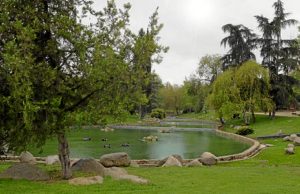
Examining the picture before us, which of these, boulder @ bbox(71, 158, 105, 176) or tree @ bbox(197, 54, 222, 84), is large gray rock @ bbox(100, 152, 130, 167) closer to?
boulder @ bbox(71, 158, 105, 176)

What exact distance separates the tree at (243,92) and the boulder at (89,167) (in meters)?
40.3

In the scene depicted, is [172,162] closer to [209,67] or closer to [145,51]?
[145,51]

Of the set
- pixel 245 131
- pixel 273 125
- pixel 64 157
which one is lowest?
pixel 245 131

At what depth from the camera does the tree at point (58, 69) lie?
40.1 ft

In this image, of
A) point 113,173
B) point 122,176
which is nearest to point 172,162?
point 113,173

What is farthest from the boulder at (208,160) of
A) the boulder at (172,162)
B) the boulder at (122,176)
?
the boulder at (122,176)

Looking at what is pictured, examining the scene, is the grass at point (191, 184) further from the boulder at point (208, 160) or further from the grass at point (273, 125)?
the grass at point (273, 125)

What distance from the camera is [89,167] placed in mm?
16234

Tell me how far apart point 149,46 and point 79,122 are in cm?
331

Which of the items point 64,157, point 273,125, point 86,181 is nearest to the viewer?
point 86,181

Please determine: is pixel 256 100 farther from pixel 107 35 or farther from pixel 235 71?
pixel 107 35

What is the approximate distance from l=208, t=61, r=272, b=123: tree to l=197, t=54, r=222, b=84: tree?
3776 cm

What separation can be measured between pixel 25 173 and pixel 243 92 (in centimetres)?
4624

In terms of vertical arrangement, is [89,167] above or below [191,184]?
above
